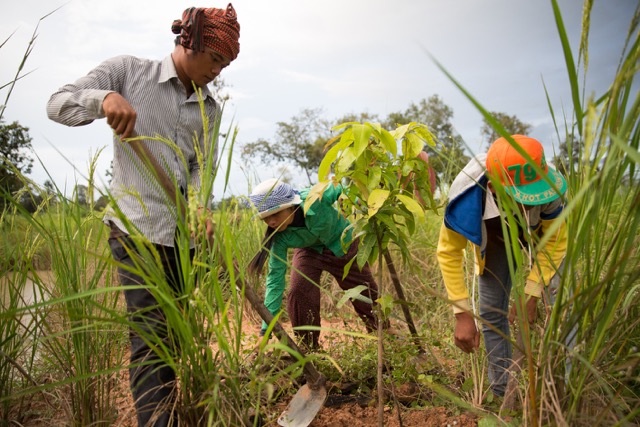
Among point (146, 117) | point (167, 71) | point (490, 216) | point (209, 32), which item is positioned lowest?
point (490, 216)

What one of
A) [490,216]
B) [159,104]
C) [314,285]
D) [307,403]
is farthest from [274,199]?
[490,216]

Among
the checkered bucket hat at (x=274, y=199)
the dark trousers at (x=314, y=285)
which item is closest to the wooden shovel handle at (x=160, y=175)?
the checkered bucket hat at (x=274, y=199)

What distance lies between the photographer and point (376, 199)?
1.32 m

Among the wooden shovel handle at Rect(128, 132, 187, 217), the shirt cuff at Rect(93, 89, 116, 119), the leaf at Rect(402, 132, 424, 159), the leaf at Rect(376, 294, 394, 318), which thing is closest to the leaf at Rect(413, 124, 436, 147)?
the leaf at Rect(402, 132, 424, 159)

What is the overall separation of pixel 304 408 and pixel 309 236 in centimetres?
131

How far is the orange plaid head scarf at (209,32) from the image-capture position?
188 centimetres

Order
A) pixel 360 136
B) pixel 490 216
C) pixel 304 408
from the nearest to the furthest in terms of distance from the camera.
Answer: pixel 360 136
pixel 490 216
pixel 304 408

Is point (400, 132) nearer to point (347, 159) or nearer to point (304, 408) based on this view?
point (347, 159)

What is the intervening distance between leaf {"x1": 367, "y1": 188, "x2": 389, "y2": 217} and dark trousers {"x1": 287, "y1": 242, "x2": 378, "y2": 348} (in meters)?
1.67

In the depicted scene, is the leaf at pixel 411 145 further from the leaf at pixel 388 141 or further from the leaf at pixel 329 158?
the leaf at pixel 329 158

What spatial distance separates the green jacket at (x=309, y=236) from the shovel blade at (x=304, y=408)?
0.98m

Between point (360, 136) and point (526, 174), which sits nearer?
point (360, 136)

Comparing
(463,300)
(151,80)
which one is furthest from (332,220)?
(151,80)

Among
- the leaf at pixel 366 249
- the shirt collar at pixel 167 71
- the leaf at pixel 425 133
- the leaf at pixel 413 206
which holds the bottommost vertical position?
the leaf at pixel 366 249
